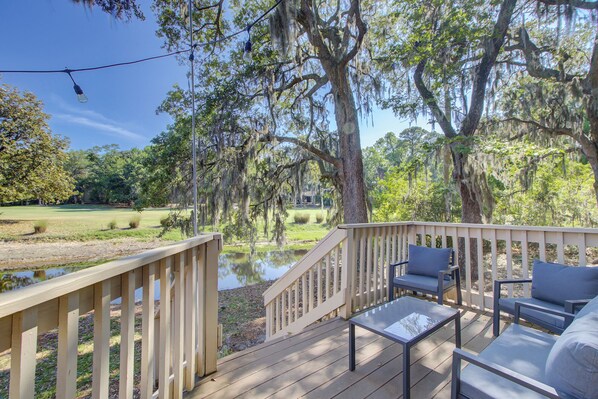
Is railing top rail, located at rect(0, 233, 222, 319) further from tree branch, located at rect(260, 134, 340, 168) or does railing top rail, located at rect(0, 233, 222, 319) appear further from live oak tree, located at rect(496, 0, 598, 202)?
live oak tree, located at rect(496, 0, 598, 202)

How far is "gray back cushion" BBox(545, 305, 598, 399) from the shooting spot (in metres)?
0.86

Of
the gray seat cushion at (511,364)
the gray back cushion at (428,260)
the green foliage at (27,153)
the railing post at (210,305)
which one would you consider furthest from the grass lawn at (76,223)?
the gray seat cushion at (511,364)

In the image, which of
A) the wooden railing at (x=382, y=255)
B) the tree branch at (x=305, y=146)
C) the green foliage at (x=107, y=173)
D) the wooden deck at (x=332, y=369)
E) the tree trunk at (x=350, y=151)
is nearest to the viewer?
the wooden deck at (x=332, y=369)

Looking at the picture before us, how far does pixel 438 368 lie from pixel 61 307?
84.8 inches

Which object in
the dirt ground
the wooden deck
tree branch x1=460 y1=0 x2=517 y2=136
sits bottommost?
the dirt ground

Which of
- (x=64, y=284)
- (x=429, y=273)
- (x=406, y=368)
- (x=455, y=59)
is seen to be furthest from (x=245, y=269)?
(x=64, y=284)

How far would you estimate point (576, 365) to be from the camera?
Answer: 2.93ft

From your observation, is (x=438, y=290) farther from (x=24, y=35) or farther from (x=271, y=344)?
(x=24, y=35)

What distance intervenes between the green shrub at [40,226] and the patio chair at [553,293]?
1114cm

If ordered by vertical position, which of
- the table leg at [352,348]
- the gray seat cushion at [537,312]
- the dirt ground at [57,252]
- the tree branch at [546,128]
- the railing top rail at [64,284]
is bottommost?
the dirt ground at [57,252]

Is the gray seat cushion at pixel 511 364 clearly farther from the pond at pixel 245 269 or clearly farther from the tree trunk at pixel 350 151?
the pond at pixel 245 269

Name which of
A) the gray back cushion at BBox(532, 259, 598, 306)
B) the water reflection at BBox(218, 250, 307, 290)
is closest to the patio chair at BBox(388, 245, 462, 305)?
the gray back cushion at BBox(532, 259, 598, 306)

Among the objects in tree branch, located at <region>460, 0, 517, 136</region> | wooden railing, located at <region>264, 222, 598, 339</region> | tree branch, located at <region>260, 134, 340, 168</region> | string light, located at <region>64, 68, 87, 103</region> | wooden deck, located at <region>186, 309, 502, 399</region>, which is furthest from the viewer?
tree branch, located at <region>260, 134, 340, 168</region>

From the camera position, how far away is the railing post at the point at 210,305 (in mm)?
1720
